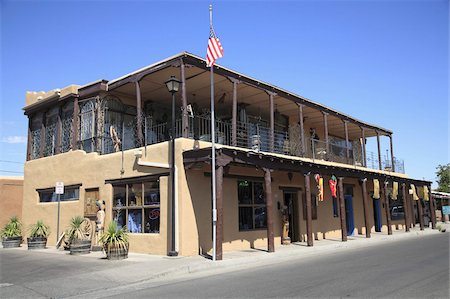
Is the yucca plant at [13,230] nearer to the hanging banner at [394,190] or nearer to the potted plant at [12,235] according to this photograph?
the potted plant at [12,235]

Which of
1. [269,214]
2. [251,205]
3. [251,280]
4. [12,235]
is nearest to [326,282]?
[251,280]

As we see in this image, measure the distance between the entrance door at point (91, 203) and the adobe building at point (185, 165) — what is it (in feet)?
0.15

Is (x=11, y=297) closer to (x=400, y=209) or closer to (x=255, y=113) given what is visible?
(x=255, y=113)

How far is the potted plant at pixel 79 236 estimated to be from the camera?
15.4 m

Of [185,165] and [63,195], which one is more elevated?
[185,165]

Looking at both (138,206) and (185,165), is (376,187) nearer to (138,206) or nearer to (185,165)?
(185,165)

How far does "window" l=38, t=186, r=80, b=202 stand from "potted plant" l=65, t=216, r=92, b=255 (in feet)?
4.07

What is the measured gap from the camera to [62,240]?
711 inches

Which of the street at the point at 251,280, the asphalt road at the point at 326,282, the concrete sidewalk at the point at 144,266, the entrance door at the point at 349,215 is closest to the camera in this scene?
the asphalt road at the point at 326,282

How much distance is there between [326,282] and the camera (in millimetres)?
8852

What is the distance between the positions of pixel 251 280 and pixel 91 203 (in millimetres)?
10171

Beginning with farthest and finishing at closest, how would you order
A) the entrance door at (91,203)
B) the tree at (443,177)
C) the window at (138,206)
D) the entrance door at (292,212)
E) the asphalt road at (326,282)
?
A: the tree at (443,177), the entrance door at (292,212), the entrance door at (91,203), the window at (138,206), the asphalt road at (326,282)

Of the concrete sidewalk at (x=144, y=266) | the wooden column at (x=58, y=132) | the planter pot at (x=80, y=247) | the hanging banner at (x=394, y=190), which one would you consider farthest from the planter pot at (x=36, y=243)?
the hanging banner at (x=394, y=190)

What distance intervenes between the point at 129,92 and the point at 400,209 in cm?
2183
